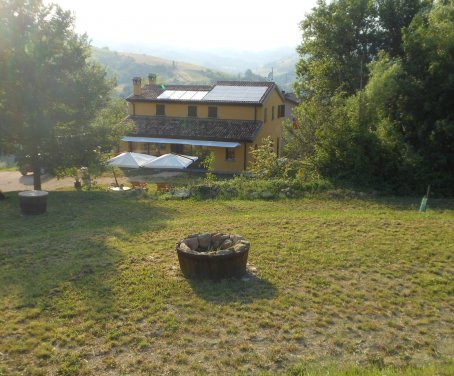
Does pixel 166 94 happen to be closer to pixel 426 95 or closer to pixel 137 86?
pixel 137 86

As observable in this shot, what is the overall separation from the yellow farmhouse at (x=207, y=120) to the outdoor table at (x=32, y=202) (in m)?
18.3

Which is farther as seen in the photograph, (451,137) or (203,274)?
(451,137)

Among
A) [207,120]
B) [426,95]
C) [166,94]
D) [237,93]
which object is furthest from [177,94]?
[426,95]

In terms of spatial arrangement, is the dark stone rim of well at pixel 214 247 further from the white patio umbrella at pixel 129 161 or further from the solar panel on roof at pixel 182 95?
the solar panel on roof at pixel 182 95

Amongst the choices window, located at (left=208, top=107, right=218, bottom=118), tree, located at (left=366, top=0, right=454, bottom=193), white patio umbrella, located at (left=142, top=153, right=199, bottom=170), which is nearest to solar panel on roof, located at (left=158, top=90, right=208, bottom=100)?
window, located at (left=208, top=107, right=218, bottom=118)

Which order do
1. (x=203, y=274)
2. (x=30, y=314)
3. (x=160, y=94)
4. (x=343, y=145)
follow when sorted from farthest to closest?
(x=160, y=94) < (x=343, y=145) < (x=203, y=274) < (x=30, y=314)

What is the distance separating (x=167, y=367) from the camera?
7020 millimetres

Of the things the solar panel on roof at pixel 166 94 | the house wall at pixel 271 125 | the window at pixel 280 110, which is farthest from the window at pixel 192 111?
the window at pixel 280 110

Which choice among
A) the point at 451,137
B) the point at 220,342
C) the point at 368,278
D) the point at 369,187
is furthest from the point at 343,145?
the point at 220,342

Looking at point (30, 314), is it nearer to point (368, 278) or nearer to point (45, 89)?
point (368, 278)

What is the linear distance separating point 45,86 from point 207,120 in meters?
19.3

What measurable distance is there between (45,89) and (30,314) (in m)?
15.2

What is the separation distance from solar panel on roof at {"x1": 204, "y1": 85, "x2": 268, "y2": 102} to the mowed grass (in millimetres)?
24284

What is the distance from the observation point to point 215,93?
40406 mm
